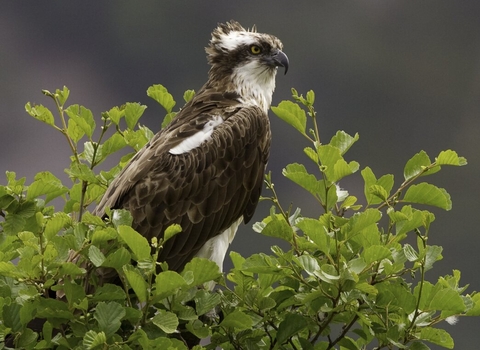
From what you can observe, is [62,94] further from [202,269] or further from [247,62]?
[247,62]

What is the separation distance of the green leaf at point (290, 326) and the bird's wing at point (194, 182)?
5.41 ft

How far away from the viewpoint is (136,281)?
14.7ft

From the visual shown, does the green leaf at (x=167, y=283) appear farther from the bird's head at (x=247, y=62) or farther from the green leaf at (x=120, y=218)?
the bird's head at (x=247, y=62)

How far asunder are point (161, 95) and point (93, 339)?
2958 millimetres

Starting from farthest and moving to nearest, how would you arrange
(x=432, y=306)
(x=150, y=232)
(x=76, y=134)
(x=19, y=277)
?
1. (x=150, y=232)
2. (x=76, y=134)
3. (x=432, y=306)
4. (x=19, y=277)

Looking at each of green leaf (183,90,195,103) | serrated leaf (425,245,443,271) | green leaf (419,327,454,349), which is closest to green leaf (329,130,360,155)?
serrated leaf (425,245,443,271)

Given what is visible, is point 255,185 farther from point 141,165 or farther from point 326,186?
point 326,186

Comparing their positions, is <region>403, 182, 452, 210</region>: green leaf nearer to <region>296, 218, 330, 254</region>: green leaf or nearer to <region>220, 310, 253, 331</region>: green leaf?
<region>296, 218, 330, 254</region>: green leaf

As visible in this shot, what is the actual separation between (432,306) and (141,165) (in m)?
2.57

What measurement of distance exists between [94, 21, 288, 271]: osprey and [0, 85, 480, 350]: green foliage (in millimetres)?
852

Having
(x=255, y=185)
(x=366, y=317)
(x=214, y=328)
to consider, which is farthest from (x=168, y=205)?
(x=366, y=317)

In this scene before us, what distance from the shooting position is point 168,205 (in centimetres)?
665

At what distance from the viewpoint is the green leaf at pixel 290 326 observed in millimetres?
5070

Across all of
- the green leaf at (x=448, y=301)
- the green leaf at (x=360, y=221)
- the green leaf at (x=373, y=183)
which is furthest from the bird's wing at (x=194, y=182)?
the green leaf at (x=448, y=301)
